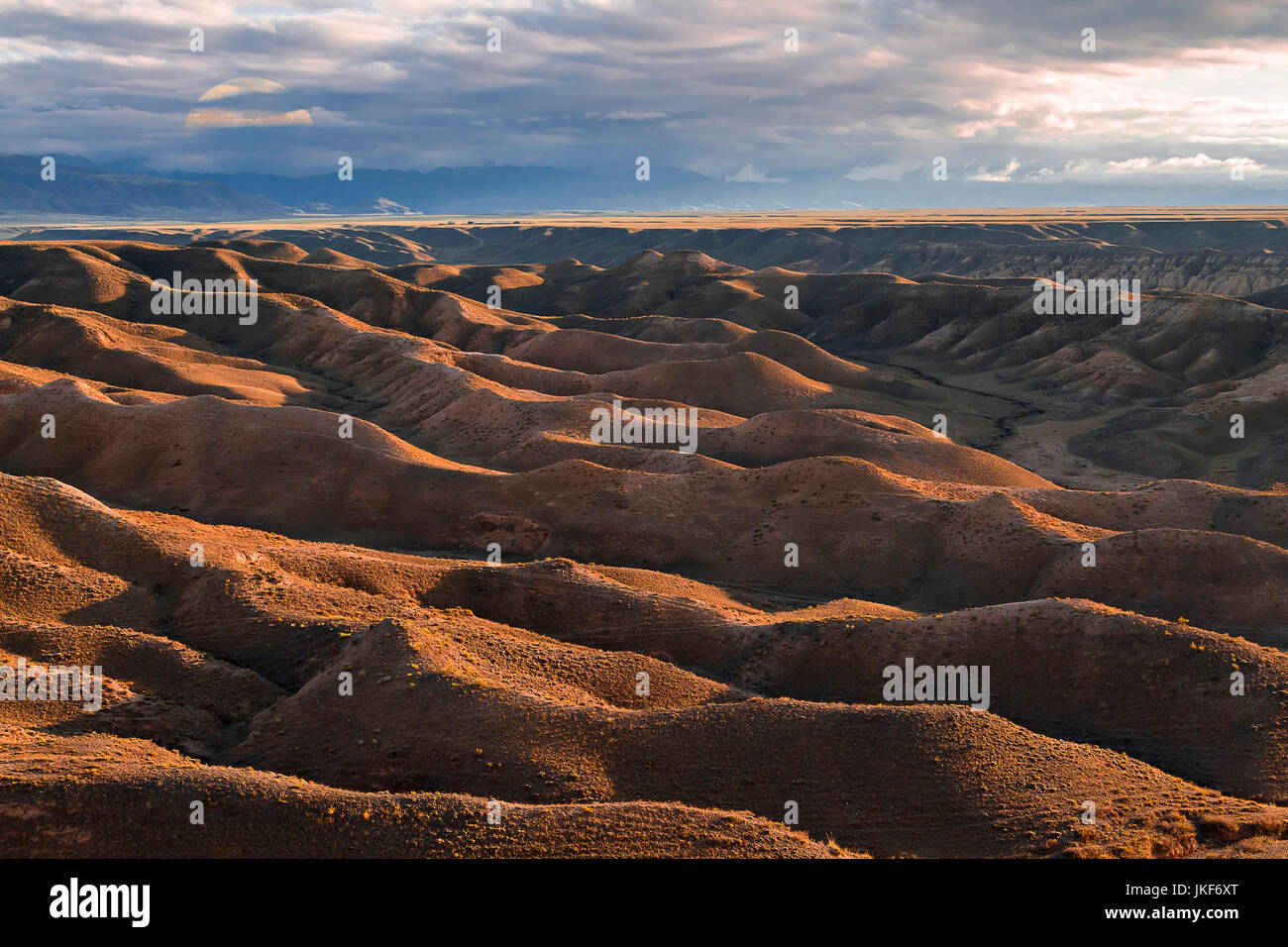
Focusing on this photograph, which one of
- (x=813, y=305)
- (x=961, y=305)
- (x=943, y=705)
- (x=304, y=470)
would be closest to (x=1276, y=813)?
(x=943, y=705)

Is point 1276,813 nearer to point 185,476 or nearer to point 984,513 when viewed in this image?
point 984,513

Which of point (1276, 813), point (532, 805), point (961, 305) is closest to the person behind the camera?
point (532, 805)

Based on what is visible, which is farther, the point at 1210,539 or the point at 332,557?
the point at 1210,539

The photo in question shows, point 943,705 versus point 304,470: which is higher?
point 304,470

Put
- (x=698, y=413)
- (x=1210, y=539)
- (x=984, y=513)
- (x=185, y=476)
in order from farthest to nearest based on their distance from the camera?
(x=698, y=413)
(x=185, y=476)
(x=984, y=513)
(x=1210, y=539)

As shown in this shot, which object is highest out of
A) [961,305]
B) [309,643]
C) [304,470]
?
[961,305]

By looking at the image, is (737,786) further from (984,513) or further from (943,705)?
(984,513)
